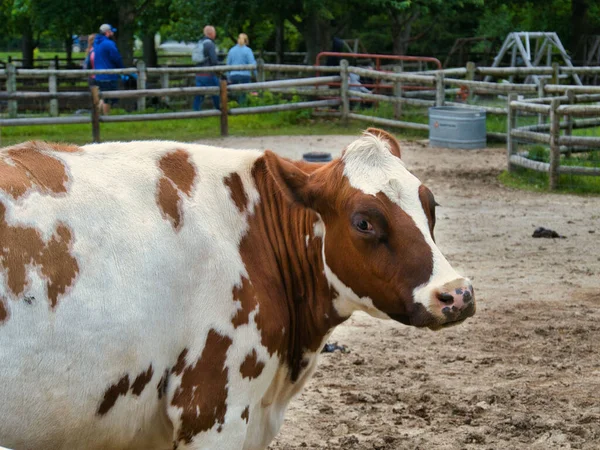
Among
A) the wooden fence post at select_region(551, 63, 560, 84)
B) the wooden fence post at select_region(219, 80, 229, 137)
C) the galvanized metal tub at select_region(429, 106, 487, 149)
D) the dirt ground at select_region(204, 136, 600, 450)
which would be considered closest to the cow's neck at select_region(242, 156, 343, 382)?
the dirt ground at select_region(204, 136, 600, 450)

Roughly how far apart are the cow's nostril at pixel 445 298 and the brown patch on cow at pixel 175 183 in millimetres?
972

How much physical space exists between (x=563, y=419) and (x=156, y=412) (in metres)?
2.64

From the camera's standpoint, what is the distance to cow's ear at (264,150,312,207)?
3539 mm

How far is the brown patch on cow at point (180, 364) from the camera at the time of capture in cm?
327

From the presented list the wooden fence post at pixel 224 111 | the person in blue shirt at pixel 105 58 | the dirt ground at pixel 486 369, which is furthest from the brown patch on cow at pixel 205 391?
the person in blue shirt at pixel 105 58

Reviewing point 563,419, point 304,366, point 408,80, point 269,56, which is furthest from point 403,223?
point 269,56

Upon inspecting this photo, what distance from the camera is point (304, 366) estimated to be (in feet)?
12.4

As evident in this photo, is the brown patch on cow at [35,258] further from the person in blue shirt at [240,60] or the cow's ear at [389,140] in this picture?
the person in blue shirt at [240,60]

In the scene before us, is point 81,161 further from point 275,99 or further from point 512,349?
point 275,99

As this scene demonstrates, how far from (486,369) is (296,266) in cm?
257

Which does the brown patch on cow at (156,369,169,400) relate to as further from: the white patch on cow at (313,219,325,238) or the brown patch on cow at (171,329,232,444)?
the white patch on cow at (313,219,325,238)

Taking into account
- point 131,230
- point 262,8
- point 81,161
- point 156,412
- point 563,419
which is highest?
point 262,8

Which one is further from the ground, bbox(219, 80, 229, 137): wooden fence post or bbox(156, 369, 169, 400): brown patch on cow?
bbox(219, 80, 229, 137): wooden fence post

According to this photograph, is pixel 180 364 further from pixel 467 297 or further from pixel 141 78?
pixel 141 78
